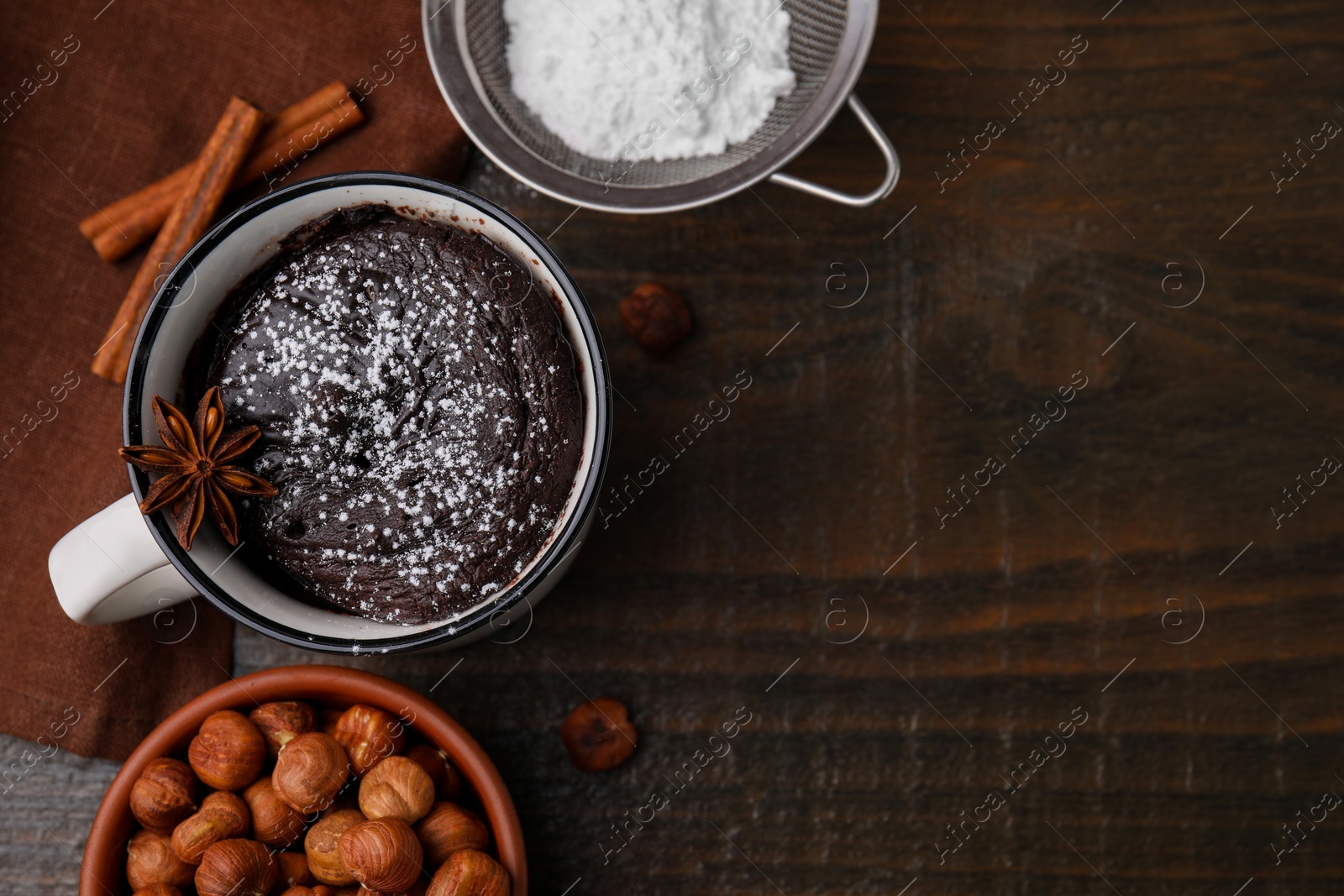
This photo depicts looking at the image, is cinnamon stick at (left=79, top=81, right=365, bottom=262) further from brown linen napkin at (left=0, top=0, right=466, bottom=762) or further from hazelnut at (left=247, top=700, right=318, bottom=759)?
hazelnut at (left=247, top=700, right=318, bottom=759)

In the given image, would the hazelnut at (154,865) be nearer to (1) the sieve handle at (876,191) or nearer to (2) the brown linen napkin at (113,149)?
(2) the brown linen napkin at (113,149)

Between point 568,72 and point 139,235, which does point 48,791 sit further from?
point 568,72

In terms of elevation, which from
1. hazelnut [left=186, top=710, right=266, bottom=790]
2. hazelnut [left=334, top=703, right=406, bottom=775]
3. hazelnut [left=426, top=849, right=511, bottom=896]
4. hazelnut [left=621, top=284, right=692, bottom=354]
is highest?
hazelnut [left=186, top=710, right=266, bottom=790]

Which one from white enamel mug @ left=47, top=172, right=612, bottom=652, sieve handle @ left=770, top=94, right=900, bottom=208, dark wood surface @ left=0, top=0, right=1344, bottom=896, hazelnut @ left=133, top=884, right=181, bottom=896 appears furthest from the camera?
dark wood surface @ left=0, top=0, right=1344, bottom=896

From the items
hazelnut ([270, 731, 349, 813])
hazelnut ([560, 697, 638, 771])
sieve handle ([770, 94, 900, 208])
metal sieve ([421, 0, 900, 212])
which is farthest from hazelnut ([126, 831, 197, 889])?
sieve handle ([770, 94, 900, 208])

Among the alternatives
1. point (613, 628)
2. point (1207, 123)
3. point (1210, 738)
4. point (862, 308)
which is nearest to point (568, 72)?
point (862, 308)

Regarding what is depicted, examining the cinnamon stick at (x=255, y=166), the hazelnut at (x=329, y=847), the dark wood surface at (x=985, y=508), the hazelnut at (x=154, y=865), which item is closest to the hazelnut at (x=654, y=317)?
the dark wood surface at (x=985, y=508)
